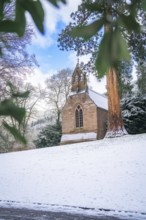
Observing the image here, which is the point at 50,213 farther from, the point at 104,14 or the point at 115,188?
the point at 104,14

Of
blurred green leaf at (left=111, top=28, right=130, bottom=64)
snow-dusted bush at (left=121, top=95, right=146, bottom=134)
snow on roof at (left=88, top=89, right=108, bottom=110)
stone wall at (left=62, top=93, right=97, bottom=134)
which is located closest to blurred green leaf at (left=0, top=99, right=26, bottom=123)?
blurred green leaf at (left=111, top=28, right=130, bottom=64)

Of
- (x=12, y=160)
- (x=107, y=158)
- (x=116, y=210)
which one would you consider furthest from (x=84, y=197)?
(x=12, y=160)

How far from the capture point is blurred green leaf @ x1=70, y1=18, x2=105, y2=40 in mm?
964

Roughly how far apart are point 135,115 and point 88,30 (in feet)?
74.1

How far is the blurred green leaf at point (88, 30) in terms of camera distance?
0.96 metres

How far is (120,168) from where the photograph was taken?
1217 centimetres

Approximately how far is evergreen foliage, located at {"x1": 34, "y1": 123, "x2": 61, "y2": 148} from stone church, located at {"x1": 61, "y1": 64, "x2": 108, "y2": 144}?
2.69 feet

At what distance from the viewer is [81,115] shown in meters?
33.3

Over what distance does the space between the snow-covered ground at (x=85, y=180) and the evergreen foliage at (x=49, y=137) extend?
14495 mm

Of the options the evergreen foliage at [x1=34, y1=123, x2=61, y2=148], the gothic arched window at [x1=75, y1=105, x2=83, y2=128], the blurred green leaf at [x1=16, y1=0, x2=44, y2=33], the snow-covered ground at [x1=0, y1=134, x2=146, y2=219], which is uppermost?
the gothic arched window at [x1=75, y1=105, x2=83, y2=128]

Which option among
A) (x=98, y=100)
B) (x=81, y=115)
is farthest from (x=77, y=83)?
(x=81, y=115)

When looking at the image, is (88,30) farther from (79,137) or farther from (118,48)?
(79,137)

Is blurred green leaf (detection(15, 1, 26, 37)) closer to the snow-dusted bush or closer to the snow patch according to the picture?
the snow-dusted bush

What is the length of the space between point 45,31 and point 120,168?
1160 centimetres
